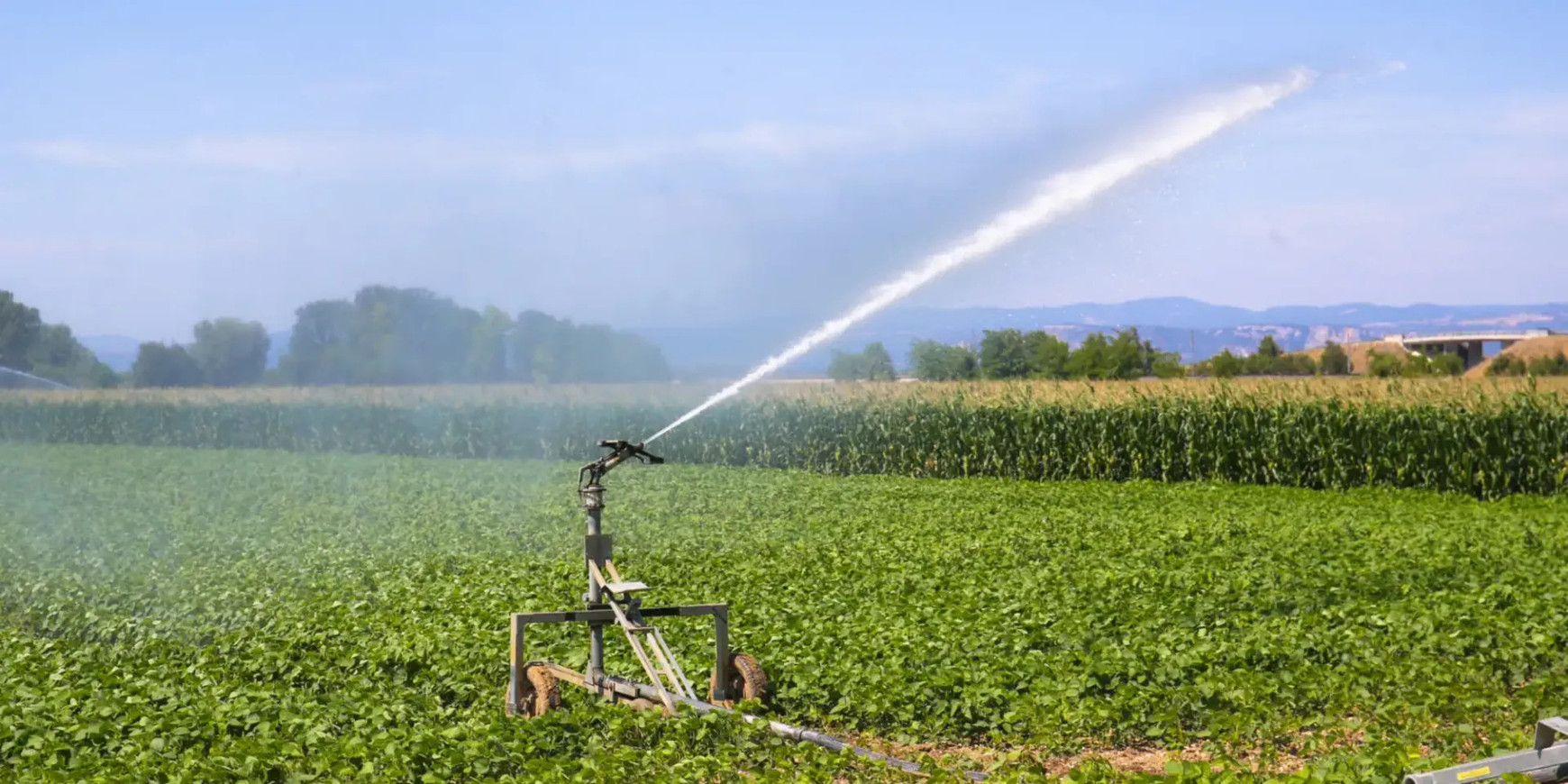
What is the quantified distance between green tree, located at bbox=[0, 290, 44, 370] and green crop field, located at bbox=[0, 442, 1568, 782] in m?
14.7

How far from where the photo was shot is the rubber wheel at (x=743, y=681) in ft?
26.9

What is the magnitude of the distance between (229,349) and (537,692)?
35117 mm

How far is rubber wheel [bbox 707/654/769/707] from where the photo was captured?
8.21m

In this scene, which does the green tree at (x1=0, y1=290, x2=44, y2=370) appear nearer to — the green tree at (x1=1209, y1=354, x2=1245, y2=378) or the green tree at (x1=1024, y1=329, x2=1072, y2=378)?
the green tree at (x1=1024, y1=329, x2=1072, y2=378)

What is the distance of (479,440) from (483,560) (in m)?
25.7

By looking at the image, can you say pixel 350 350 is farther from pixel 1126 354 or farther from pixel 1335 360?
pixel 1335 360

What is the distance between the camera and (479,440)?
131 feet

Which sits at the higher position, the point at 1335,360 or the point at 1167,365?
the point at 1335,360

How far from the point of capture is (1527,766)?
5.89m

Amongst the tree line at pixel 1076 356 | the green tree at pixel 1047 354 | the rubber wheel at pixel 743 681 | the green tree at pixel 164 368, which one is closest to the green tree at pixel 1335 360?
the tree line at pixel 1076 356

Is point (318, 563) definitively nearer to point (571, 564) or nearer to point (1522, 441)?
point (571, 564)

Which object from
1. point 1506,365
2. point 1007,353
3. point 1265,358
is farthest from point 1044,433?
point 1265,358

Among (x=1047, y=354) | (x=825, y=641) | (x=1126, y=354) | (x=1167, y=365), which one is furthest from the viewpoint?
(x=1126, y=354)

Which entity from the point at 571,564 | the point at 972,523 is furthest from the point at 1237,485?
the point at 571,564
